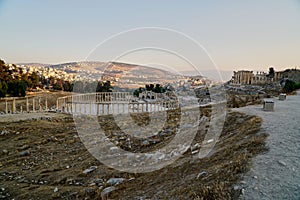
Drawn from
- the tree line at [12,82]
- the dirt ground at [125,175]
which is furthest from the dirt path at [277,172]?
the tree line at [12,82]

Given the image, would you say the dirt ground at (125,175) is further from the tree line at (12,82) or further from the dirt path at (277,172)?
the tree line at (12,82)

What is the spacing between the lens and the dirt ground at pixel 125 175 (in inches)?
161

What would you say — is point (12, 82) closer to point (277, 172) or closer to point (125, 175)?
point (125, 175)

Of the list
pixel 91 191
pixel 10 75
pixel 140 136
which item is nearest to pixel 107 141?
pixel 140 136

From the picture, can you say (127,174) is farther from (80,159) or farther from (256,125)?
(256,125)

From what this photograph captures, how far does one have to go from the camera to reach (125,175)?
19.4ft

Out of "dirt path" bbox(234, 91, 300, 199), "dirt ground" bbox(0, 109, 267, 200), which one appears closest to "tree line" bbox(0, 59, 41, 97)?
"dirt ground" bbox(0, 109, 267, 200)

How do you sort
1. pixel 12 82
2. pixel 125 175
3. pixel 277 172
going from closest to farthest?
pixel 277 172 < pixel 125 175 < pixel 12 82

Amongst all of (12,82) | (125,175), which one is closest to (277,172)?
(125,175)

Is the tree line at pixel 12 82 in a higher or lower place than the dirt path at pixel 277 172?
higher

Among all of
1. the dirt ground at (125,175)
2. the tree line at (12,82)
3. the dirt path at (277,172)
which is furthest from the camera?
the tree line at (12,82)

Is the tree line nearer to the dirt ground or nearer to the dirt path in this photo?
the dirt ground

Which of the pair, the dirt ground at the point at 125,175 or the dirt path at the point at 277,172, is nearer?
the dirt path at the point at 277,172

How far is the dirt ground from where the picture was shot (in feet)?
13.4
